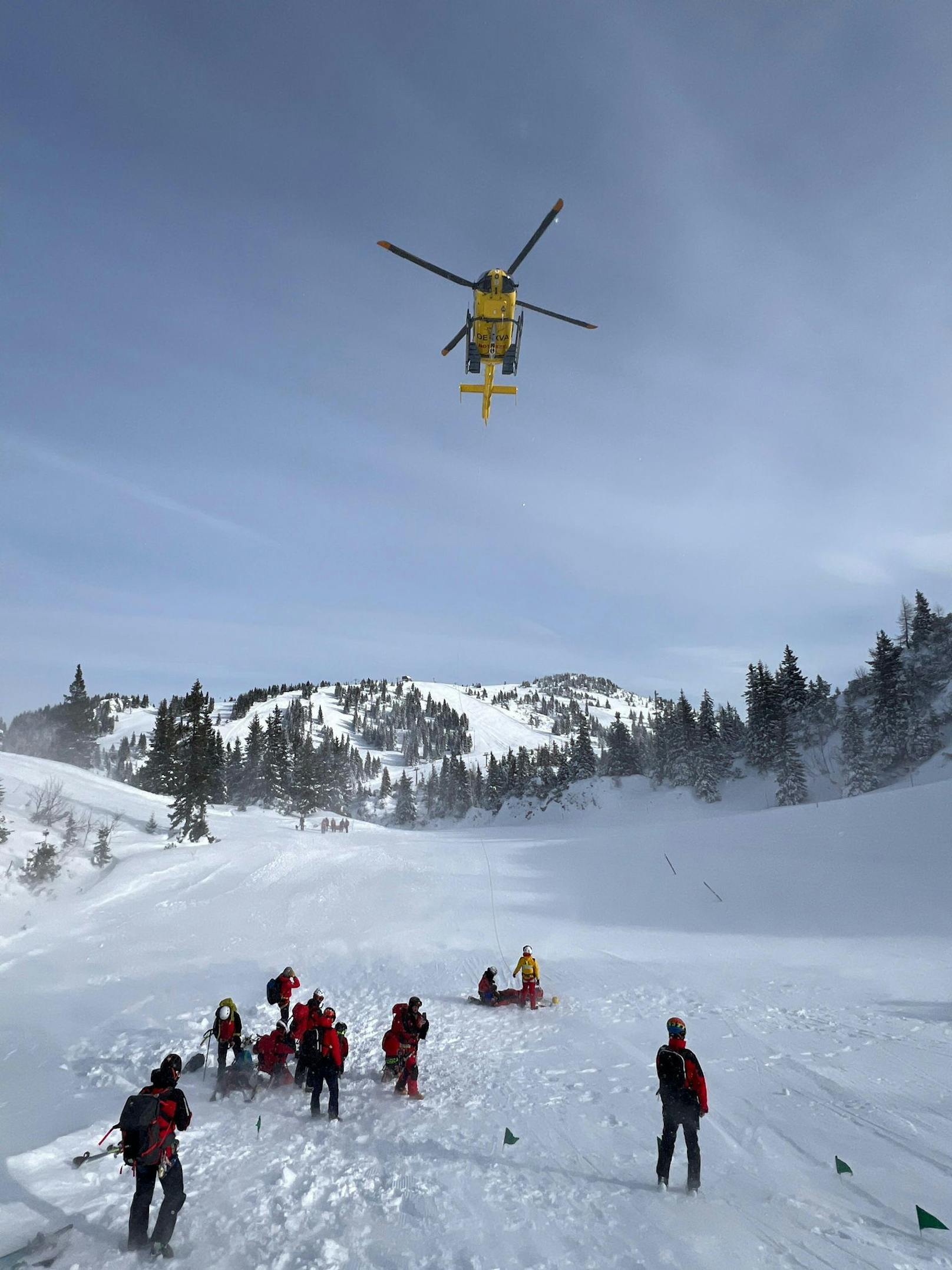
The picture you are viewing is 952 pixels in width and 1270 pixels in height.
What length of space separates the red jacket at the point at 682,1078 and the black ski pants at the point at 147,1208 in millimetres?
5062

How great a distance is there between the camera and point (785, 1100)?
8359mm

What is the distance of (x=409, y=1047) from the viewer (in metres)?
9.09

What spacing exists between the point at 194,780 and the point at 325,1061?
113 feet

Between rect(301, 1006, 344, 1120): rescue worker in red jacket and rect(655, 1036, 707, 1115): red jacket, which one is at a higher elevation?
rect(655, 1036, 707, 1115): red jacket

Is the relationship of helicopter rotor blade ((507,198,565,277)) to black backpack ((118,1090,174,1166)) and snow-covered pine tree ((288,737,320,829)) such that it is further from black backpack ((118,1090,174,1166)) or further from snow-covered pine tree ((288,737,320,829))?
snow-covered pine tree ((288,737,320,829))

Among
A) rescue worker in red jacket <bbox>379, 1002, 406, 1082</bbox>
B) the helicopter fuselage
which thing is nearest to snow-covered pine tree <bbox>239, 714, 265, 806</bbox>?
the helicopter fuselage

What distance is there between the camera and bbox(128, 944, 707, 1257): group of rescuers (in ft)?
18.2

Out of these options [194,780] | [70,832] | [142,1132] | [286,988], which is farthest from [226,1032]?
[194,780]

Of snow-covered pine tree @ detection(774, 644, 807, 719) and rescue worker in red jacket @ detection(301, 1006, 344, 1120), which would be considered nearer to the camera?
rescue worker in red jacket @ detection(301, 1006, 344, 1120)

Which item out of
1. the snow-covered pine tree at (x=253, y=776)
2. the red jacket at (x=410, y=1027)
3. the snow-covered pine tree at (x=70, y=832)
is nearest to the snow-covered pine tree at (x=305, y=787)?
the snow-covered pine tree at (x=253, y=776)

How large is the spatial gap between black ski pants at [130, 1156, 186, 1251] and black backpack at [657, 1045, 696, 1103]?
5079mm

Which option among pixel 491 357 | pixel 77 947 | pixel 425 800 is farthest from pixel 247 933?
pixel 425 800

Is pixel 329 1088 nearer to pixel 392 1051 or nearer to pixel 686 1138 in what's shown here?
pixel 392 1051

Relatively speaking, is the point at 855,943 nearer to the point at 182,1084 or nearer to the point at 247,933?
the point at 182,1084
